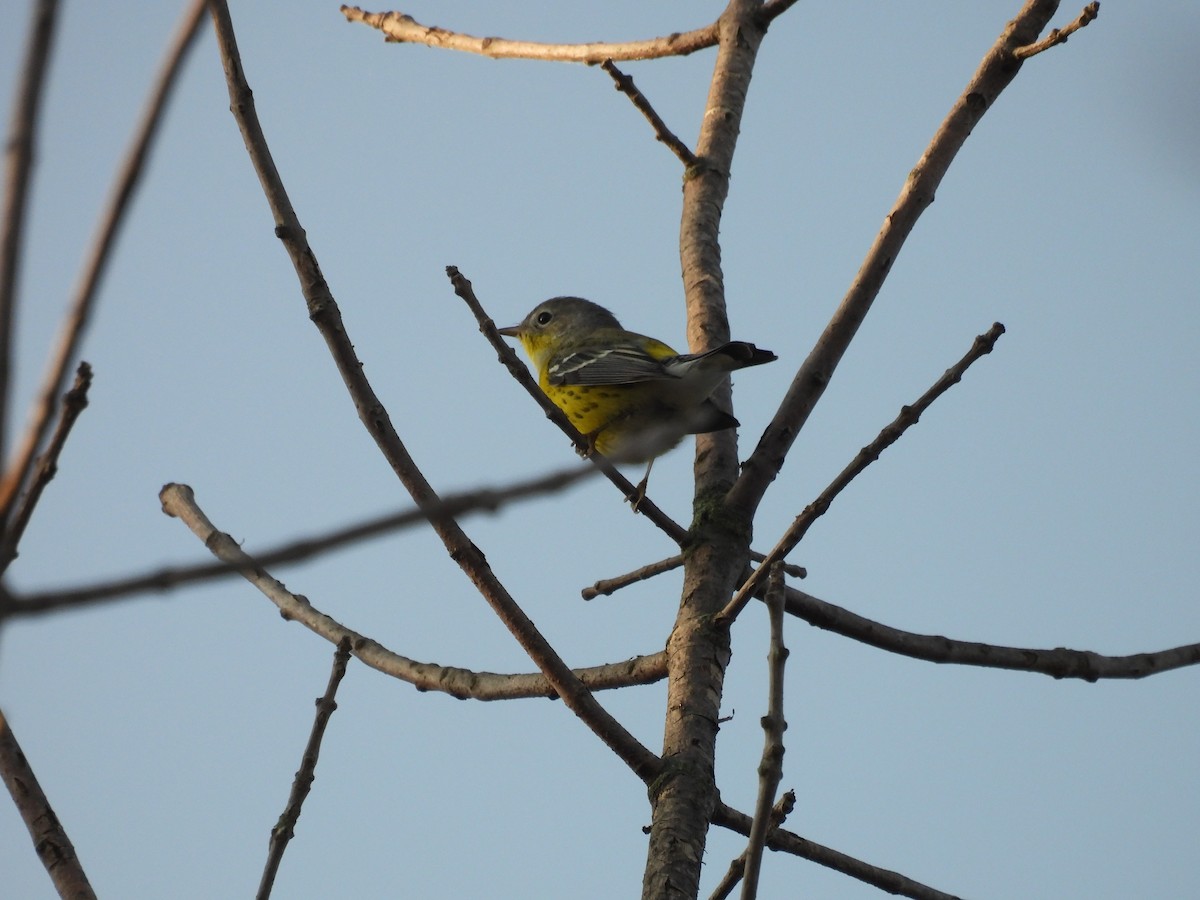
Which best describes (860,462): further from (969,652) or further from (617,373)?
(617,373)

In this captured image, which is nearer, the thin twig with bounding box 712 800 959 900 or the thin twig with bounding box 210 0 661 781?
the thin twig with bounding box 210 0 661 781

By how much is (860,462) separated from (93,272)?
2035 mm

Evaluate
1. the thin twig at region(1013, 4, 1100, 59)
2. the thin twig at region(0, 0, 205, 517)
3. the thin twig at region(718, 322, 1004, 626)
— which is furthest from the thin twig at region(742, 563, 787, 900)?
the thin twig at region(1013, 4, 1100, 59)

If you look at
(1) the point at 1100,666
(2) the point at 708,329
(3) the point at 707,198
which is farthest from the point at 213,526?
(1) the point at 1100,666

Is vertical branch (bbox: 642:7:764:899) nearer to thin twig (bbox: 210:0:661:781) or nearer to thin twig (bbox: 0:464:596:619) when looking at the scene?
thin twig (bbox: 210:0:661:781)

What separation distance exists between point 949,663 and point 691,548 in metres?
0.76

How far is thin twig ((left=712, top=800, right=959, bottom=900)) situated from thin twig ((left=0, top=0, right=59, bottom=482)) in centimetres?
243

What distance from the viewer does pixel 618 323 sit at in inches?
319

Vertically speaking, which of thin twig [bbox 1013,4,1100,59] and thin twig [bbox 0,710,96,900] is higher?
thin twig [bbox 1013,4,1100,59]

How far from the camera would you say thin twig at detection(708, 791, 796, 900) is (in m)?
2.65

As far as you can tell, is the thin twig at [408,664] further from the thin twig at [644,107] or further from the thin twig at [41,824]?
the thin twig at [644,107]

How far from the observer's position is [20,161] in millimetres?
880

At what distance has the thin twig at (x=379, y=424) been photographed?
2.51m

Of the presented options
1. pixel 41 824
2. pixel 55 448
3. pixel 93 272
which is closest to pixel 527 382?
pixel 41 824
